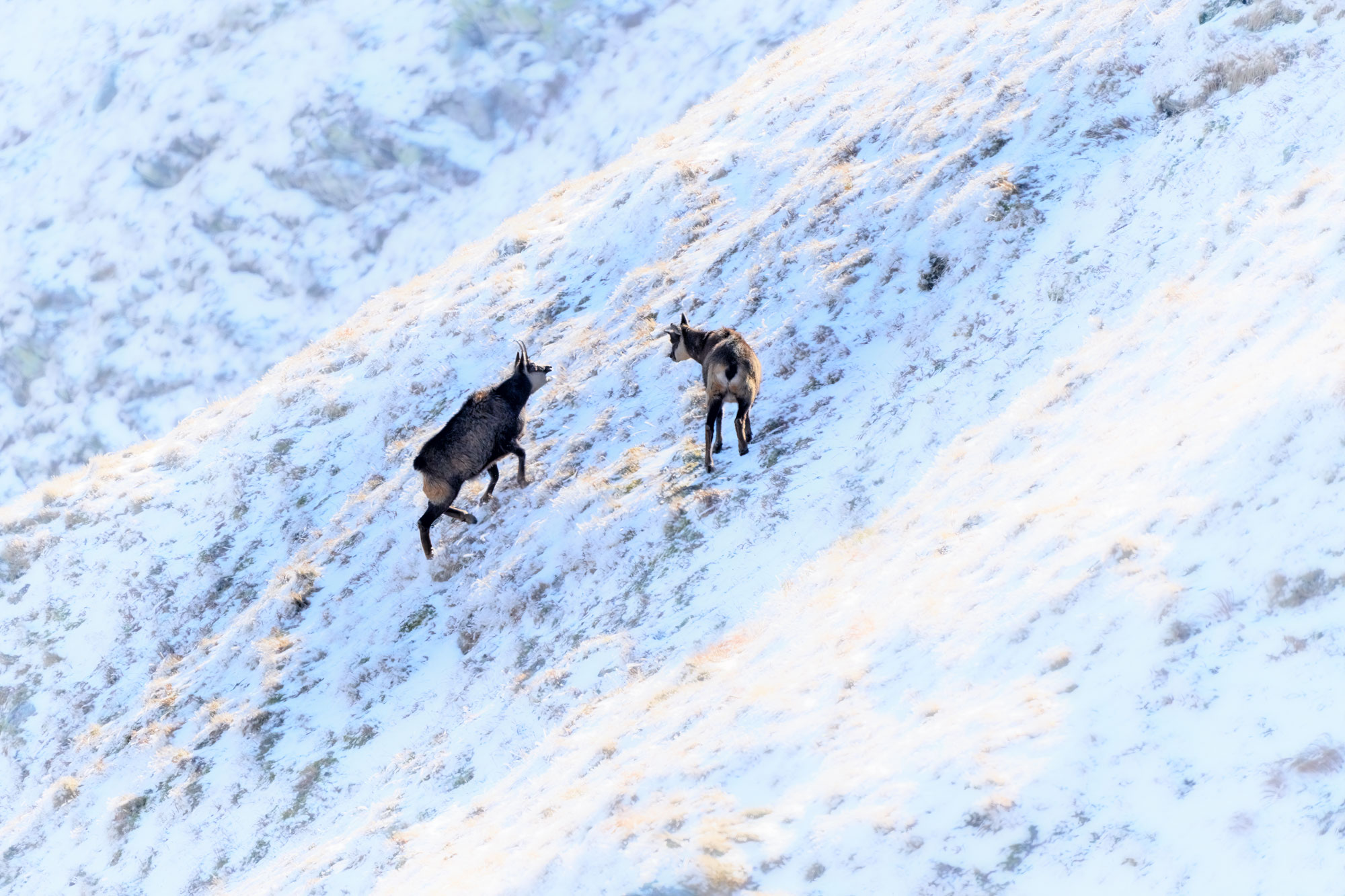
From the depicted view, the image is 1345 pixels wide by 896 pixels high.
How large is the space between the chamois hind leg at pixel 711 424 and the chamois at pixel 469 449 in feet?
10.9

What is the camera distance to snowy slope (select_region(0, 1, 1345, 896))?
6.51 m

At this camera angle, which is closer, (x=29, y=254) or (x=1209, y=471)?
(x=1209, y=471)

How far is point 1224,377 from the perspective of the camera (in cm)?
897

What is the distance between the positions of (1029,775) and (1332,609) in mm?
1884

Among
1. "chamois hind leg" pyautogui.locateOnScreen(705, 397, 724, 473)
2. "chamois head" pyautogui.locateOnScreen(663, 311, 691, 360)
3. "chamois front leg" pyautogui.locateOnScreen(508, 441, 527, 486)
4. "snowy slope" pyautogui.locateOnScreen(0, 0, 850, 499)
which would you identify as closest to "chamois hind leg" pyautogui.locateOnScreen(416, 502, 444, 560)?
"chamois front leg" pyautogui.locateOnScreen(508, 441, 527, 486)

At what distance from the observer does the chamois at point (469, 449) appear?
15.4m

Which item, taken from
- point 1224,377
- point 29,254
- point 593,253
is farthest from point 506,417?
point 29,254

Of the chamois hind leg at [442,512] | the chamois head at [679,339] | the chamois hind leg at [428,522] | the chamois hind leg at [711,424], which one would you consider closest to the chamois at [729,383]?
the chamois hind leg at [711,424]

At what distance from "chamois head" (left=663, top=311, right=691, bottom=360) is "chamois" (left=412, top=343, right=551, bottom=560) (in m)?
2.41

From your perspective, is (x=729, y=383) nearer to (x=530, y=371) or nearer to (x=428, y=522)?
(x=530, y=371)

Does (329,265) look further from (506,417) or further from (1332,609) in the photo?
(1332,609)

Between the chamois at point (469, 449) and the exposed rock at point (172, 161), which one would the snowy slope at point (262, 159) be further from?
the chamois at point (469, 449)

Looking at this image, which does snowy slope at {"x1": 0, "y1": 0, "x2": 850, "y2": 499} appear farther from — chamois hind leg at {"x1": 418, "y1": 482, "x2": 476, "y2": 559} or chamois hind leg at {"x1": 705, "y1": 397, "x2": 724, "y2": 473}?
chamois hind leg at {"x1": 705, "y1": 397, "x2": 724, "y2": 473}

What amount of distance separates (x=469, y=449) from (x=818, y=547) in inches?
235
